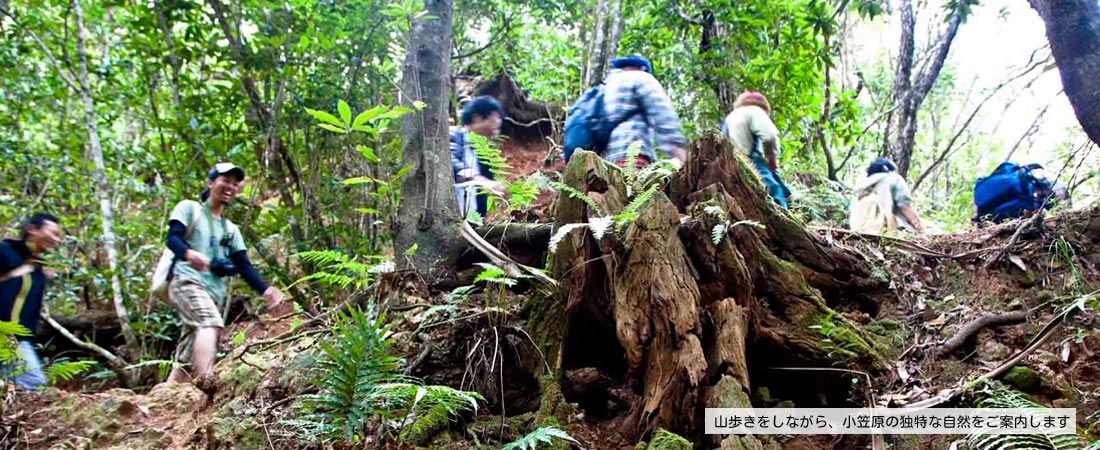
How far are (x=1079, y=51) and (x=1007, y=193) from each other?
3.58 meters

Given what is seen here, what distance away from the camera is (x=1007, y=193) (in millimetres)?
6570

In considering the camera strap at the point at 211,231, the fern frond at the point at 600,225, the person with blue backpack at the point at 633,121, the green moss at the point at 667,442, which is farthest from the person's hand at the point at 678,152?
the camera strap at the point at 211,231

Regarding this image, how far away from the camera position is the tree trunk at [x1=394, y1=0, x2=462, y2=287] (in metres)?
4.16

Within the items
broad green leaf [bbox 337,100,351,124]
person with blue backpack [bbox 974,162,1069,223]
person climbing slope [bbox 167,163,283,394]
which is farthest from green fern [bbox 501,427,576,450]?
person with blue backpack [bbox 974,162,1069,223]

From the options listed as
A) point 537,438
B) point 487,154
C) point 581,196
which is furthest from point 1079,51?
point 537,438

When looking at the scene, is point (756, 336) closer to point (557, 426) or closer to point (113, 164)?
point (557, 426)

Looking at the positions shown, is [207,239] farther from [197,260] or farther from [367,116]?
[367,116]

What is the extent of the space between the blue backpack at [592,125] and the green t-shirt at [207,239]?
3.28m

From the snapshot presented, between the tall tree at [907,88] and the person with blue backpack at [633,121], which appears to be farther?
the tall tree at [907,88]

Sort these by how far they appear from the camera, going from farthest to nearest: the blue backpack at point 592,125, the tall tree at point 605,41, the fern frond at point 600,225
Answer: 1. the tall tree at point 605,41
2. the blue backpack at point 592,125
3. the fern frond at point 600,225

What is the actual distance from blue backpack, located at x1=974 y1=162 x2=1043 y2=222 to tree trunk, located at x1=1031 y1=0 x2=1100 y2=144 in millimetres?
3313

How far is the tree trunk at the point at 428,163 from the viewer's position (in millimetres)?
4160

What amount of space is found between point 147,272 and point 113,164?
1493mm

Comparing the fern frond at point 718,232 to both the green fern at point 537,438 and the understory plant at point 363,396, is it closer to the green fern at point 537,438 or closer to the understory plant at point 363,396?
the green fern at point 537,438
